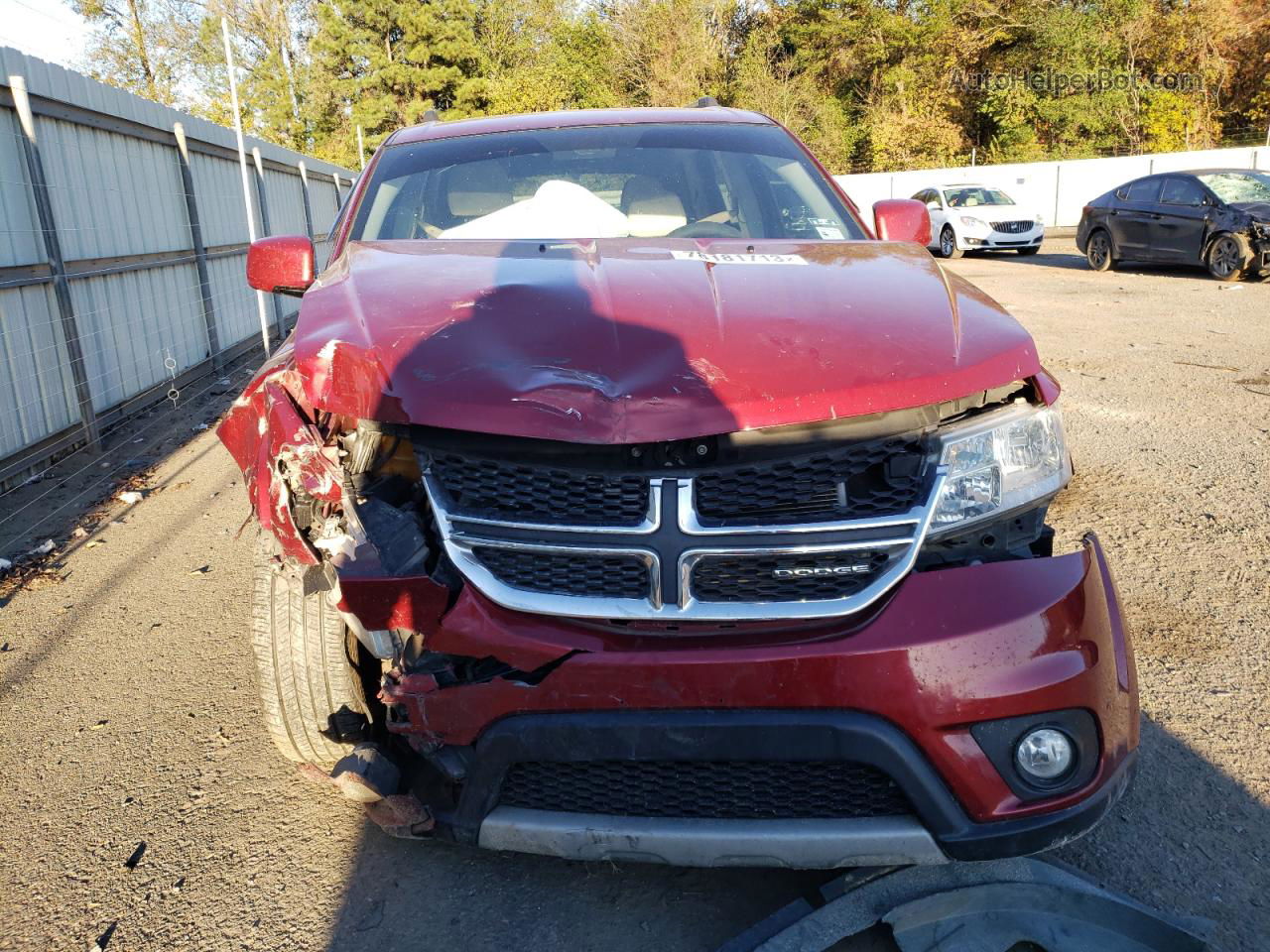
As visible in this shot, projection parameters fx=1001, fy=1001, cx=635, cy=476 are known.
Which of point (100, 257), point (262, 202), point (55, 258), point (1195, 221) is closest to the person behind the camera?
point (55, 258)

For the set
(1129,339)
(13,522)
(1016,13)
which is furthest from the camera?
(1016,13)

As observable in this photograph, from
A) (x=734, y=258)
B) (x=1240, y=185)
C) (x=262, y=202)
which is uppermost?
(x=262, y=202)

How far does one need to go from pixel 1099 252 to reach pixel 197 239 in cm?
1390

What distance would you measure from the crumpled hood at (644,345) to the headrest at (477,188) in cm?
92

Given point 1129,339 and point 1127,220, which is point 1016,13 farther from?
point 1129,339

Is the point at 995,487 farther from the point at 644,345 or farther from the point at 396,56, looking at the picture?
the point at 396,56

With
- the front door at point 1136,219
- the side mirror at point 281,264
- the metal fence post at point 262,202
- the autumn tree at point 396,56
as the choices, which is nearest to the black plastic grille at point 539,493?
the side mirror at point 281,264

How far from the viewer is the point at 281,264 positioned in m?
3.21

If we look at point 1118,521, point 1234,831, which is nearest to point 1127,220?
point 1118,521

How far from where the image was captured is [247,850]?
242cm

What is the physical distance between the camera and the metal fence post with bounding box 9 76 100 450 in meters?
6.00

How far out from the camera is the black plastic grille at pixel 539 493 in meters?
1.85

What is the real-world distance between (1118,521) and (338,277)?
11.5 ft

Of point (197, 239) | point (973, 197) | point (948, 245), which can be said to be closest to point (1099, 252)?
point (973, 197)
